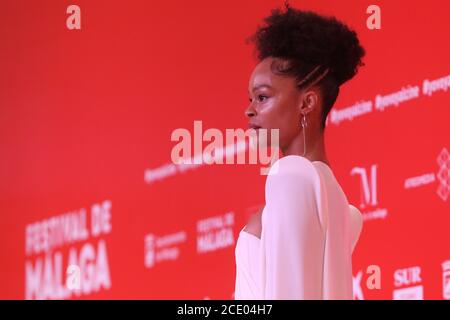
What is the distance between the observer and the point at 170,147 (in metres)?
3.92

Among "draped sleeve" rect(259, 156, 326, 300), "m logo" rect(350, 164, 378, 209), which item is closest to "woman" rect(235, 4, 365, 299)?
"draped sleeve" rect(259, 156, 326, 300)

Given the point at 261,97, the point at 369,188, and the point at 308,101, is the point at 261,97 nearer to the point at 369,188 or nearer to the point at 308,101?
the point at 308,101

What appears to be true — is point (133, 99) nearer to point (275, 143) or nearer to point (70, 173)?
point (70, 173)

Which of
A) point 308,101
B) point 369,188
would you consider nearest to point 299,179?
point 308,101

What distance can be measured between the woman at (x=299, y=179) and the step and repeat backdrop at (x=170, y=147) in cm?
190

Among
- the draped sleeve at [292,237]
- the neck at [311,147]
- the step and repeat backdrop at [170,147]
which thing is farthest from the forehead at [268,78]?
the step and repeat backdrop at [170,147]

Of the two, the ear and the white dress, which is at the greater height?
the ear

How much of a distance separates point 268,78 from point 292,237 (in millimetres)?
A: 387

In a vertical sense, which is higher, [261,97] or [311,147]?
[261,97]

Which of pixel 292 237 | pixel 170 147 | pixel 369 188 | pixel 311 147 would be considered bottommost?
pixel 292 237

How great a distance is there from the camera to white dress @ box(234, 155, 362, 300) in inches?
65.7

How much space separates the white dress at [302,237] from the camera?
1.67 metres

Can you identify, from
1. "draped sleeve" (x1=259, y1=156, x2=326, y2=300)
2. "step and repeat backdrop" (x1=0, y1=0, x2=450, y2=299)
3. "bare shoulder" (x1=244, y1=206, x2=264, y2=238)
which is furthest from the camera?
"step and repeat backdrop" (x1=0, y1=0, x2=450, y2=299)

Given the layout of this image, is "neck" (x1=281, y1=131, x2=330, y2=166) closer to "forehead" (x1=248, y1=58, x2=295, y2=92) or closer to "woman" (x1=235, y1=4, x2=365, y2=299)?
"woman" (x1=235, y1=4, x2=365, y2=299)
